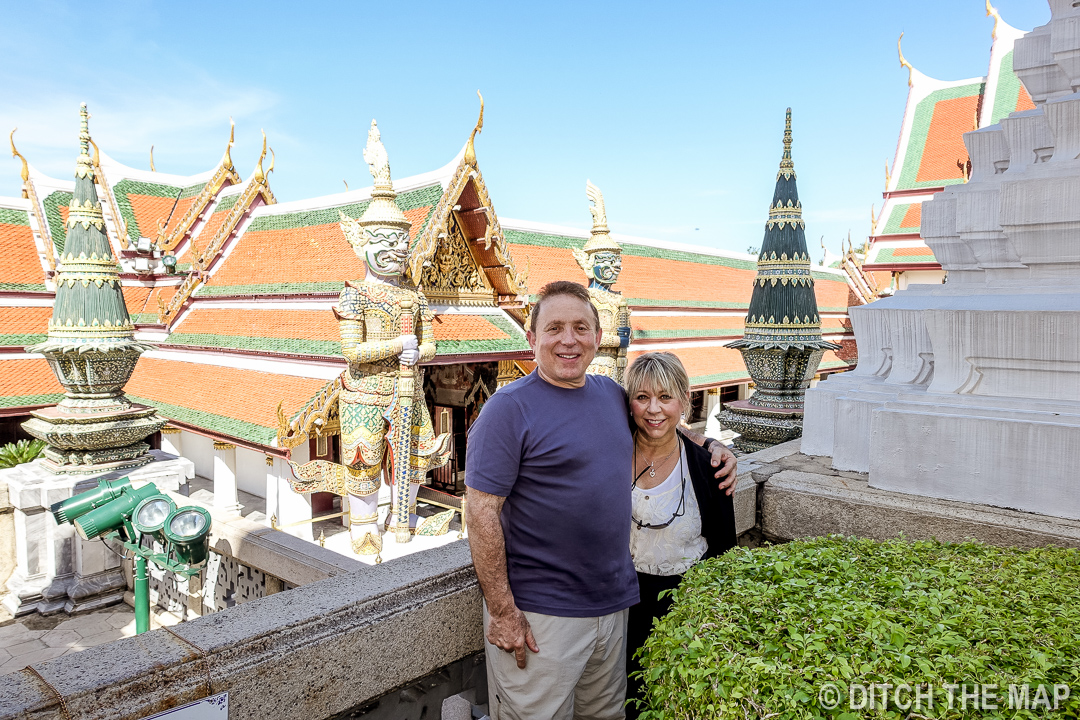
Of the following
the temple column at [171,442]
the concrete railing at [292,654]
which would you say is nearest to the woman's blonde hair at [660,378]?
the concrete railing at [292,654]

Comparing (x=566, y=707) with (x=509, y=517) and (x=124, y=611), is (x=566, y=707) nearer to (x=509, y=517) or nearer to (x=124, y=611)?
(x=509, y=517)

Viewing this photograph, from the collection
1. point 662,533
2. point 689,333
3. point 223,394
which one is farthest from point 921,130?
point 662,533

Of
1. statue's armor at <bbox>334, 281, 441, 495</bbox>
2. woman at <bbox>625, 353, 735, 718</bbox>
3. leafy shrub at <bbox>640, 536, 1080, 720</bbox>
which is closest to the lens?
leafy shrub at <bbox>640, 536, 1080, 720</bbox>

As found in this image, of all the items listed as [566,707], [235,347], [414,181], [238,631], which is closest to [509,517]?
[566,707]

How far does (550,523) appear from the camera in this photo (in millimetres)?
2086

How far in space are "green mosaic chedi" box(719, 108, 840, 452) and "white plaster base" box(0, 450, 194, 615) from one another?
246 inches

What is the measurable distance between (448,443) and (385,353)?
6.49 feet

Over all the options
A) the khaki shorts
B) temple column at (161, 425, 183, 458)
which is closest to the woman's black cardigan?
the khaki shorts

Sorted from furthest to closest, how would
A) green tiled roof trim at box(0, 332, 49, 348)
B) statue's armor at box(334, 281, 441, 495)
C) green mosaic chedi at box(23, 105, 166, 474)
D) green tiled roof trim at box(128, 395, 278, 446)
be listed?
green tiled roof trim at box(0, 332, 49, 348)
green tiled roof trim at box(128, 395, 278, 446)
statue's armor at box(334, 281, 441, 495)
green mosaic chedi at box(23, 105, 166, 474)

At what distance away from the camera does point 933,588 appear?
1965 millimetres

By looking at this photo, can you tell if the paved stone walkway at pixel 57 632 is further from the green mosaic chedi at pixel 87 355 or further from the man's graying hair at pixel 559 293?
the man's graying hair at pixel 559 293

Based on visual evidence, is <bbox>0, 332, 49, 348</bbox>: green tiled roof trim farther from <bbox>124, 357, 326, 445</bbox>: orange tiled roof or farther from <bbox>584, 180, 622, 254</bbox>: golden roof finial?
<bbox>584, 180, 622, 254</bbox>: golden roof finial

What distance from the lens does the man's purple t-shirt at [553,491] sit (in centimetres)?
203

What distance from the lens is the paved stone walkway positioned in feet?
17.6
